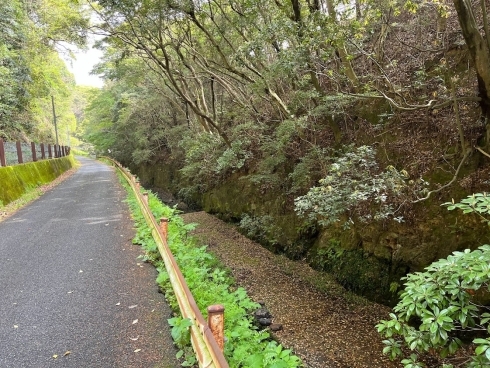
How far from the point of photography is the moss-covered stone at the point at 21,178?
1202 cm

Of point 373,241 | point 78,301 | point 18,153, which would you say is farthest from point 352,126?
point 18,153

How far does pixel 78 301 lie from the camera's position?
4684 mm

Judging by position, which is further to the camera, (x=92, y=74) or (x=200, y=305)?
(x=92, y=74)

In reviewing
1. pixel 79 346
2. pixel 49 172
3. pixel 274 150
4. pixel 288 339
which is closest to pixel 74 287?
pixel 79 346

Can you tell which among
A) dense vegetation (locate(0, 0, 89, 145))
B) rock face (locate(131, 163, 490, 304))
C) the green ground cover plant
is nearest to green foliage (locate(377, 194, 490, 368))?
the green ground cover plant

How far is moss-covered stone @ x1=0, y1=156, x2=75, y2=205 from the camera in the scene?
12016 millimetres

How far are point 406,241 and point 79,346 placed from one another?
17.7ft

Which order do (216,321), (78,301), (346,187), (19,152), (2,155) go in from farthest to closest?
(19,152), (2,155), (346,187), (78,301), (216,321)

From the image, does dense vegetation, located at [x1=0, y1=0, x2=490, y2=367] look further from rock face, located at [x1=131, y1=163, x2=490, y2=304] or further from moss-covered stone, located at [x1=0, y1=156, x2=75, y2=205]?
moss-covered stone, located at [x1=0, y1=156, x2=75, y2=205]

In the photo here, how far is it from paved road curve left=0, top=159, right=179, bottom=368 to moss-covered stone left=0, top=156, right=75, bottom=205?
415cm

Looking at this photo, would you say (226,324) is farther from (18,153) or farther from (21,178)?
(18,153)

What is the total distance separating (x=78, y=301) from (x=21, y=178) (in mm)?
11745

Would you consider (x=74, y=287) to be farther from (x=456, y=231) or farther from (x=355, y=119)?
(x=355, y=119)

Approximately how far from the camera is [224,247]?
10.9 m
